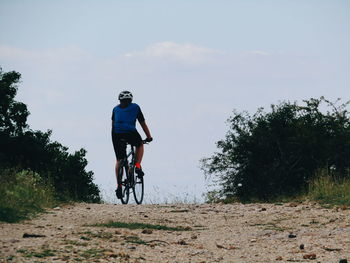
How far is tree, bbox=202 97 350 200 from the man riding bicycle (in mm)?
5770

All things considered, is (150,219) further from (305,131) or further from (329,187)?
(305,131)

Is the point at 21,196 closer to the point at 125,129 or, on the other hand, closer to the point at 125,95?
the point at 125,129

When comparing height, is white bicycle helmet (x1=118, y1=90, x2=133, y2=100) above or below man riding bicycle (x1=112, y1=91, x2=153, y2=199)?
above

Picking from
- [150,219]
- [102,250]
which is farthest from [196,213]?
[102,250]

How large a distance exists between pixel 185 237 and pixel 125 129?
498 cm

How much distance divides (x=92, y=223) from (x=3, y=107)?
14.1 metres

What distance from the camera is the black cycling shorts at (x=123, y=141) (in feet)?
46.3

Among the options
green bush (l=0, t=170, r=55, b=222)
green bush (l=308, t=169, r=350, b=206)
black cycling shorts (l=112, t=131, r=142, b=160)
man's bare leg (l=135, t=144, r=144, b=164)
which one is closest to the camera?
green bush (l=0, t=170, r=55, b=222)

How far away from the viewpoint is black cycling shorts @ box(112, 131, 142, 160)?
14.1 meters

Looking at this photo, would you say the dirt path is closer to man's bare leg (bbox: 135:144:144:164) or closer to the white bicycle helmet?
man's bare leg (bbox: 135:144:144:164)

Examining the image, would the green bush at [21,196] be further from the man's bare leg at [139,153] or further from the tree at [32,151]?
the tree at [32,151]

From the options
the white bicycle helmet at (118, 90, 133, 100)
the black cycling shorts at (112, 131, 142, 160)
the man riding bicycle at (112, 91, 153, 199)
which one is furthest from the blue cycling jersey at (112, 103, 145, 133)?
the white bicycle helmet at (118, 90, 133, 100)

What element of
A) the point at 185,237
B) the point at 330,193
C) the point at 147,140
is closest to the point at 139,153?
the point at 147,140

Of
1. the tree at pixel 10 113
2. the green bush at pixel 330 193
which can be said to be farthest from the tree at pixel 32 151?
the green bush at pixel 330 193
